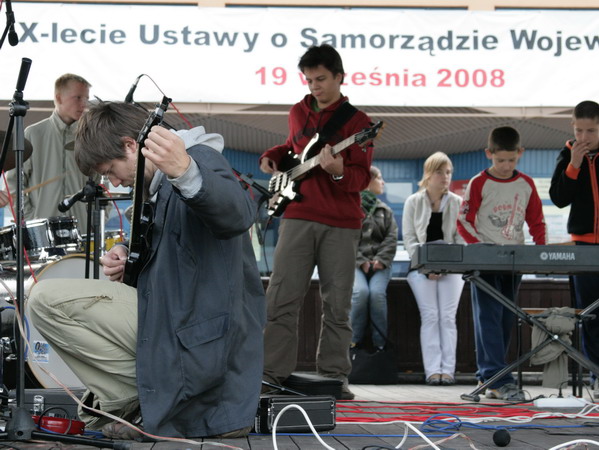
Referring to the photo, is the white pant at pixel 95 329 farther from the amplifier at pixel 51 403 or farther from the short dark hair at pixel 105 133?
the amplifier at pixel 51 403

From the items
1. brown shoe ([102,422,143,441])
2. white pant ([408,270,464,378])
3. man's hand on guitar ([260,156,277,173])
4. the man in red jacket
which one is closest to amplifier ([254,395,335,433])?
brown shoe ([102,422,143,441])

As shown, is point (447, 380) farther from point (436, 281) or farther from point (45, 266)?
point (45, 266)

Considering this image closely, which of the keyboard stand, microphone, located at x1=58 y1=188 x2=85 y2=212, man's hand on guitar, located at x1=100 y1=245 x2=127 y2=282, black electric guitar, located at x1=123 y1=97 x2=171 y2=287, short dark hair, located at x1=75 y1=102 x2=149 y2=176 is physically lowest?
the keyboard stand

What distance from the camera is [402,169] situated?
38.8 ft

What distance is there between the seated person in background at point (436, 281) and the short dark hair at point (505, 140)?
1516mm

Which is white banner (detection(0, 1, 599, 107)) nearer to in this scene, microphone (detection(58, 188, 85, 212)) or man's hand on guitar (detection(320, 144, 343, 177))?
man's hand on guitar (detection(320, 144, 343, 177))

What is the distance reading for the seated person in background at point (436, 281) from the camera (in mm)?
6246

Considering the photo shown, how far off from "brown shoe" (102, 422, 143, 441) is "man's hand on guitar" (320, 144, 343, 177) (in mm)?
2004

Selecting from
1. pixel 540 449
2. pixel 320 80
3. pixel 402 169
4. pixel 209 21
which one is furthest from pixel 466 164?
pixel 540 449

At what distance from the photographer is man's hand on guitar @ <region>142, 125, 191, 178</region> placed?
2.24 m

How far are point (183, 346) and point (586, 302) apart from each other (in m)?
3.13

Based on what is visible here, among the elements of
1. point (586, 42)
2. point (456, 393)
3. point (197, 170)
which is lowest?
point (456, 393)

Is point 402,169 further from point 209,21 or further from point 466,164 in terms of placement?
point 209,21

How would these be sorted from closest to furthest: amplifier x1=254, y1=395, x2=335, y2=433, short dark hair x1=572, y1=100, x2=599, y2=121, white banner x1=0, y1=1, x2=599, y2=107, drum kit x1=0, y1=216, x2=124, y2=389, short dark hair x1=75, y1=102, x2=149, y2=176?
short dark hair x1=75, y1=102, x2=149, y2=176 → amplifier x1=254, y1=395, x2=335, y2=433 → drum kit x1=0, y1=216, x2=124, y2=389 → short dark hair x1=572, y1=100, x2=599, y2=121 → white banner x1=0, y1=1, x2=599, y2=107
